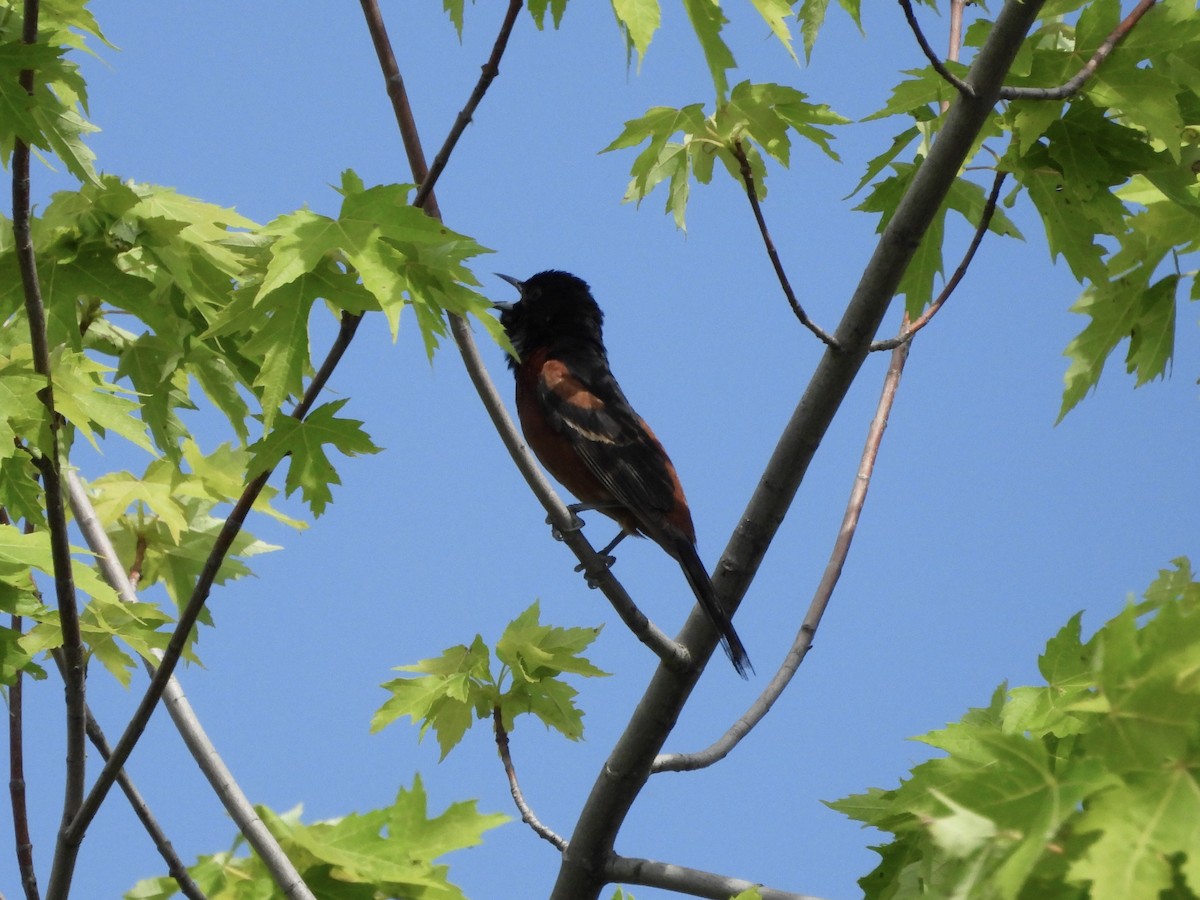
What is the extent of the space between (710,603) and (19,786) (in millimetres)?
1673

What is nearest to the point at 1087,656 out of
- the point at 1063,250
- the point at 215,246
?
the point at 1063,250

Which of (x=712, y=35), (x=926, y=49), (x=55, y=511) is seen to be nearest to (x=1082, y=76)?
(x=926, y=49)

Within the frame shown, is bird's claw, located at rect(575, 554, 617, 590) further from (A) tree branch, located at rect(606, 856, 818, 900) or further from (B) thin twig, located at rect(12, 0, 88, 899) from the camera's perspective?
(B) thin twig, located at rect(12, 0, 88, 899)

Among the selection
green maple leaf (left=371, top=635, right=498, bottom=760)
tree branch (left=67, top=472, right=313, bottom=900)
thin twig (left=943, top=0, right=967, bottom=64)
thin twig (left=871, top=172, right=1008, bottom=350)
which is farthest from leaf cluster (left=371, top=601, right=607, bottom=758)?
thin twig (left=943, top=0, right=967, bottom=64)

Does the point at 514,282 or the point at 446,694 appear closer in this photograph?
the point at 446,694

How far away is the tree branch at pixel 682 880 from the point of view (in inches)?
102

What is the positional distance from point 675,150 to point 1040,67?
0.92m

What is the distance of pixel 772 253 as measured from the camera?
297 centimetres

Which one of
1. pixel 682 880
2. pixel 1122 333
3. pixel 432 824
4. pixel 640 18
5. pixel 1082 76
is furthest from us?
pixel 1122 333

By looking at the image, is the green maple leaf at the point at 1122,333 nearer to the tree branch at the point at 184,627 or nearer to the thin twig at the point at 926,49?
the thin twig at the point at 926,49

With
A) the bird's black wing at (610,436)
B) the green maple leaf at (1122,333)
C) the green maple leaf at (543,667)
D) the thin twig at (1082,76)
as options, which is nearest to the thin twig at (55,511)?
the green maple leaf at (543,667)

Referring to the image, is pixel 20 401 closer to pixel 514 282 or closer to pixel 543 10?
pixel 543 10

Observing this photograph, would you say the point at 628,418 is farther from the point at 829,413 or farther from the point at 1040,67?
the point at 1040,67

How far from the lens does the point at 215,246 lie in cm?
271
